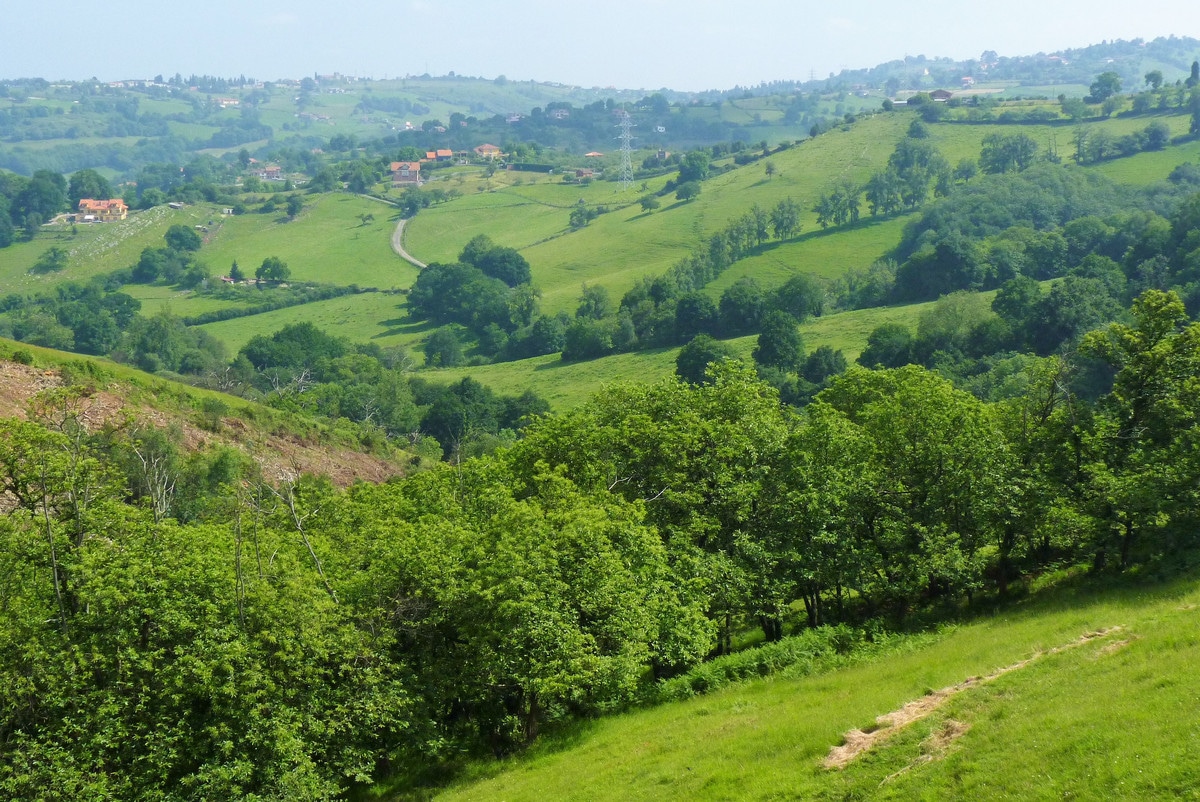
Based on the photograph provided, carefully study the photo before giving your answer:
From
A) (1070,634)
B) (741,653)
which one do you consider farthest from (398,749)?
(1070,634)

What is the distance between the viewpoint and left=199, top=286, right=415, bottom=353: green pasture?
168875 mm

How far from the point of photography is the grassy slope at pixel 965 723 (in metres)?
19.0

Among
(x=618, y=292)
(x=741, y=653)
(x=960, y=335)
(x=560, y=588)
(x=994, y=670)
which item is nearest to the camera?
(x=994, y=670)

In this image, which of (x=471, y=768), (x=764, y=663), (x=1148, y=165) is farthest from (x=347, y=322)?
(x=764, y=663)

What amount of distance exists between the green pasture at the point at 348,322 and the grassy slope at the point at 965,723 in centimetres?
13981

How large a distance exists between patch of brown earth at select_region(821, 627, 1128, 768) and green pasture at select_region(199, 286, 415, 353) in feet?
474

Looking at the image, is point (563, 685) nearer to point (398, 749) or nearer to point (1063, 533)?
point (398, 749)

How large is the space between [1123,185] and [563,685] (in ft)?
599

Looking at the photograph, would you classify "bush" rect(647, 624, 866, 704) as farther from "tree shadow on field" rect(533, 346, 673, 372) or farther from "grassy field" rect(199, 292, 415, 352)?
"grassy field" rect(199, 292, 415, 352)

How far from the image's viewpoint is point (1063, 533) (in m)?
33.6

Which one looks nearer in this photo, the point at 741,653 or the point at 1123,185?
the point at 741,653

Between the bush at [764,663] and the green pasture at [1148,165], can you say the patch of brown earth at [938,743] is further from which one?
the green pasture at [1148,165]

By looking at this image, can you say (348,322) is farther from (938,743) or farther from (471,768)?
(938,743)

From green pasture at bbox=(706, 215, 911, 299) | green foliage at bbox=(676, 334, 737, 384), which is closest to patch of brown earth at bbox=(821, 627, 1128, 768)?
green foliage at bbox=(676, 334, 737, 384)
